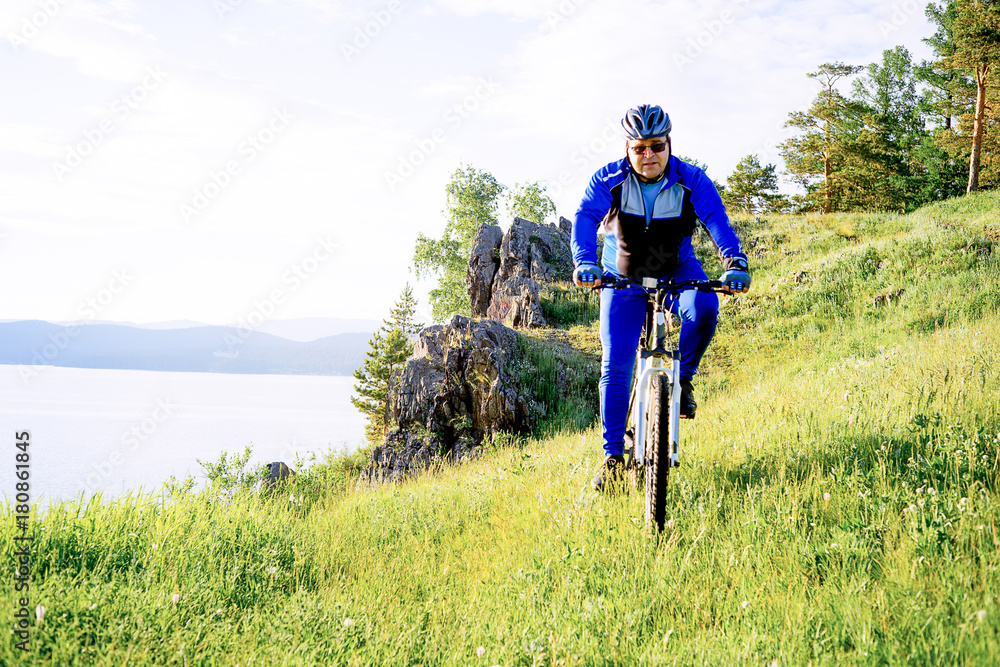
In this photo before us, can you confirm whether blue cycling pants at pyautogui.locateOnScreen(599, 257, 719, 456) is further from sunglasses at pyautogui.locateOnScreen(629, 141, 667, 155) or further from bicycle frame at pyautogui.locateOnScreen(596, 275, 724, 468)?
sunglasses at pyautogui.locateOnScreen(629, 141, 667, 155)

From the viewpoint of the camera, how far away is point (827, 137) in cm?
3903

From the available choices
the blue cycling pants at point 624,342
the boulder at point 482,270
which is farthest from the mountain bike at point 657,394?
the boulder at point 482,270

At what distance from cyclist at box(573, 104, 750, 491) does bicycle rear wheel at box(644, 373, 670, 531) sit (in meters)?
0.63

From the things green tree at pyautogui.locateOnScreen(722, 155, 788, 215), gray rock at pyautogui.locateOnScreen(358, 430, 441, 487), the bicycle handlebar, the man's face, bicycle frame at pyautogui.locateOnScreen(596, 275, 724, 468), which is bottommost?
gray rock at pyautogui.locateOnScreen(358, 430, 441, 487)

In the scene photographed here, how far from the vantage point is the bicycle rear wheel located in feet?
12.2

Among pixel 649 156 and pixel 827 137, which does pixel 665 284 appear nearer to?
pixel 649 156

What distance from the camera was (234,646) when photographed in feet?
8.39

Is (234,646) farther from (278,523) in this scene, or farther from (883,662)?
(883,662)

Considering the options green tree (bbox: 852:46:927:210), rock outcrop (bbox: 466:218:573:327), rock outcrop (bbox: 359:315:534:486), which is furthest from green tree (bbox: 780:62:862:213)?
rock outcrop (bbox: 359:315:534:486)

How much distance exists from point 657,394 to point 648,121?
78.1 inches

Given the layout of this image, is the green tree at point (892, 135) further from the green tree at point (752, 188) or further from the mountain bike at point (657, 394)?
the mountain bike at point (657, 394)

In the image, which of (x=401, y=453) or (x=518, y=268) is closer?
(x=401, y=453)

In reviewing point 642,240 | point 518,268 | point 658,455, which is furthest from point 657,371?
point 518,268

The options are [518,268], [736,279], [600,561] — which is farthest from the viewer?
[518,268]
